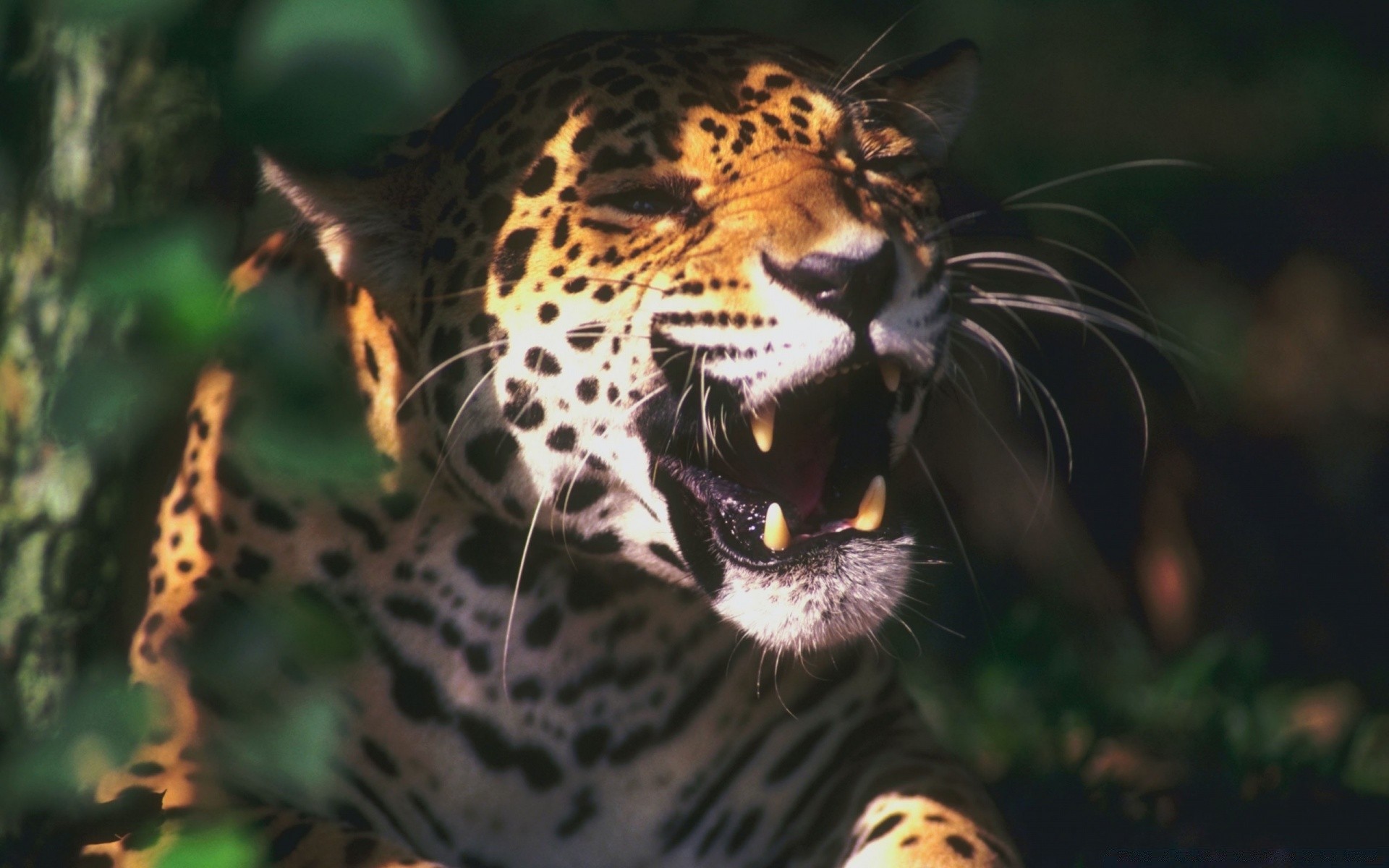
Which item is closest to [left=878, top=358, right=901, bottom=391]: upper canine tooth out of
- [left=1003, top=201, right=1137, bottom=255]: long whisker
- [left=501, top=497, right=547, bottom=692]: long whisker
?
[left=1003, top=201, right=1137, bottom=255]: long whisker

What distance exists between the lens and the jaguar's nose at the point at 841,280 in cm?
266

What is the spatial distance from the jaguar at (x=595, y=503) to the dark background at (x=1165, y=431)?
636 mm

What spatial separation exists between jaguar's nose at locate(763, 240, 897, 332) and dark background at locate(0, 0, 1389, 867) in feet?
4.29

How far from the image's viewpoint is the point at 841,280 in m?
2.65

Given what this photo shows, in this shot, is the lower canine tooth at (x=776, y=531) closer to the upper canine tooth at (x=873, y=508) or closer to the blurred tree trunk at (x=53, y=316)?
the upper canine tooth at (x=873, y=508)

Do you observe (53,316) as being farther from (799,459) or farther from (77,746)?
(799,459)

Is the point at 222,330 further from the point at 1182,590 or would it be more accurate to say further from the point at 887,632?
the point at 1182,590

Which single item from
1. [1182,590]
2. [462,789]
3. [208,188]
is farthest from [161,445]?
[1182,590]

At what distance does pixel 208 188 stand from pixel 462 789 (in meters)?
1.48

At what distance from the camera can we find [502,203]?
3.07 metres

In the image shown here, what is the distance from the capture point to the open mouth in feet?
9.48

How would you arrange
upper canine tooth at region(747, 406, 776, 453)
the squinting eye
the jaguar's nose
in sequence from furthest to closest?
the squinting eye, upper canine tooth at region(747, 406, 776, 453), the jaguar's nose

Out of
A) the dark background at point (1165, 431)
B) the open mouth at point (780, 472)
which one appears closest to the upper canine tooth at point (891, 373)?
the open mouth at point (780, 472)

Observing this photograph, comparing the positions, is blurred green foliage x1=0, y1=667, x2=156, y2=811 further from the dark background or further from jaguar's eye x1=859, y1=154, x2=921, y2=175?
jaguar's eye x1=859, y1=154, x2=921, y2=175
